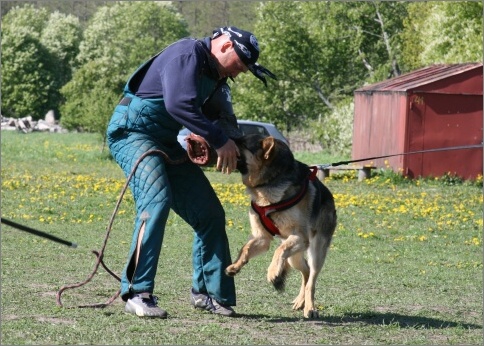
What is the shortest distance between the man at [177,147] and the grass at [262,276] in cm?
31

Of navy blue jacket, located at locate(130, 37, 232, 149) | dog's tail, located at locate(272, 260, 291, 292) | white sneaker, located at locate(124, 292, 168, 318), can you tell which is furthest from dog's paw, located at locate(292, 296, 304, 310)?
navy blue jacket, located at locate(130, 37, 232, 149)

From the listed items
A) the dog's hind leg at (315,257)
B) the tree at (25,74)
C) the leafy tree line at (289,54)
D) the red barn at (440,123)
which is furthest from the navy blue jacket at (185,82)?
the tree at (25,74)

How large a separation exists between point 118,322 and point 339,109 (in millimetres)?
30987

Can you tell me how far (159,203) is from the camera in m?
6.32

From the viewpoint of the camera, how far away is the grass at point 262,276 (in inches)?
235

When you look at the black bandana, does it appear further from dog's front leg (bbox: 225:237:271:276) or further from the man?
dog's front leg (bbox: 225:237:271:276)

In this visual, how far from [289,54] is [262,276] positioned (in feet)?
125

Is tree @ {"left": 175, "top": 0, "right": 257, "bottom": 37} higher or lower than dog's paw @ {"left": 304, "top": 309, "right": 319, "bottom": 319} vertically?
higher

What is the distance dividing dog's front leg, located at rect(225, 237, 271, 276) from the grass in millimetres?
374

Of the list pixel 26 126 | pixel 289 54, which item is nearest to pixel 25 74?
pixel 26 126

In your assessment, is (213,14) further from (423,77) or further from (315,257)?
(315,257)

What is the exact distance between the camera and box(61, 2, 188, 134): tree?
60.3m

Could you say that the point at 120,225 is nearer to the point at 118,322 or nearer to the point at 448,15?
the point at 118,322

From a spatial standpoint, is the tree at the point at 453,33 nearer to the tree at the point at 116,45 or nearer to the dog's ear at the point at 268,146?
the tree at the point at 116,45
